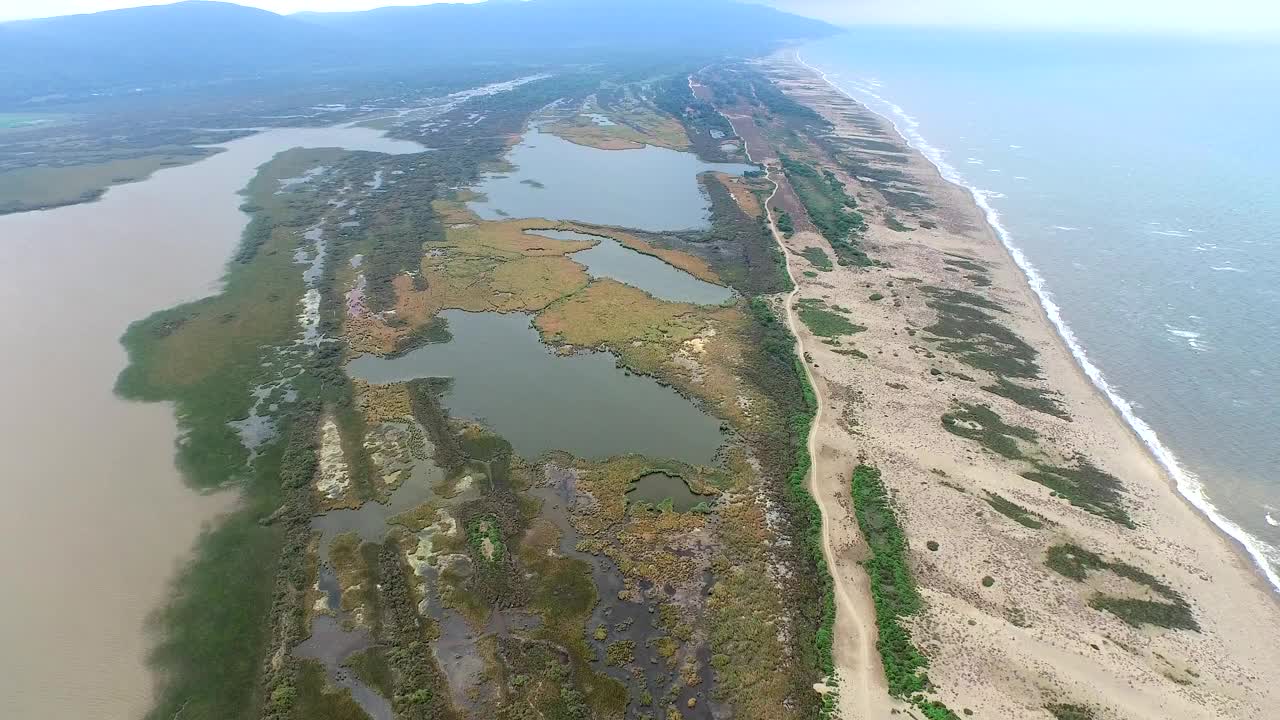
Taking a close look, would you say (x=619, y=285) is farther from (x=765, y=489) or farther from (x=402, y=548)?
(x=402, y=548)

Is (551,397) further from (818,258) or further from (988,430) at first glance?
(818,258)

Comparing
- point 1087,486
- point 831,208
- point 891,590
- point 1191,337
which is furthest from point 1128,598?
point 831,208

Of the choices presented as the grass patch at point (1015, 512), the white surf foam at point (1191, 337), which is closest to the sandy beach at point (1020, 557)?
the grass patch at point (1015, 512)

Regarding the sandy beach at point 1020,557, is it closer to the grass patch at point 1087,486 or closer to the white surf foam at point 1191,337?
the grass patch at point 1087,486

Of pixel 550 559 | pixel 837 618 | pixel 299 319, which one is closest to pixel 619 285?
pixel 299 319

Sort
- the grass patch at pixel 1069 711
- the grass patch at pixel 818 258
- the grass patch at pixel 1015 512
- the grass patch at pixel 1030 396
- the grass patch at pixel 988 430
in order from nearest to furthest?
1. the grass patch at pixel 1069 711
2. the grass patch at pixel 1015 512
3. the grass patch at pixel 988 430
4. the grass patch at pixel 1030 396
5. the grass patch at pixel 818 258

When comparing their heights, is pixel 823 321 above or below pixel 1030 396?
above
